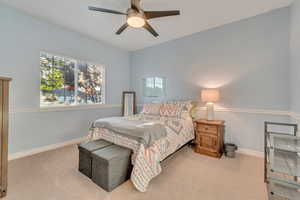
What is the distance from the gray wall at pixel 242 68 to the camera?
8.48 feet

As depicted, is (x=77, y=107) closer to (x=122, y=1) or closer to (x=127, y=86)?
(x=127, y=86)

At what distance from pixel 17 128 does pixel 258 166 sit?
4604 mm

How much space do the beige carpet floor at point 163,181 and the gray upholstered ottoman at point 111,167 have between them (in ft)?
0.28

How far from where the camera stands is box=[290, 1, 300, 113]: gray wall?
2.14 metres

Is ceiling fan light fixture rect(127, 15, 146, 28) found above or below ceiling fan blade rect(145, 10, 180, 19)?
below

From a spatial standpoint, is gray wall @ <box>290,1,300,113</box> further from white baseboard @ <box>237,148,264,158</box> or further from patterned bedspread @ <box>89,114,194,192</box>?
patterned bedspread @ <box>89,114,194,192</box>

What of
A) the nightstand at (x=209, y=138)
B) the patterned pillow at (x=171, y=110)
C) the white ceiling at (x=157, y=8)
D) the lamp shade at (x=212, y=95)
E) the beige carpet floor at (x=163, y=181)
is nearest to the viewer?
the beige carpet floor at (x=163, y=181)

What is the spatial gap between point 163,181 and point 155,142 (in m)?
0.56

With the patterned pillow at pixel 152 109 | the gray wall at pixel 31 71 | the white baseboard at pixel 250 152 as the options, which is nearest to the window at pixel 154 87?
the patterned pillow at pixel 152 109

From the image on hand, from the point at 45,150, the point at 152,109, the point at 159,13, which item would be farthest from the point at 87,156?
the point at 159,13

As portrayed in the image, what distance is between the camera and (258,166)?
238cm

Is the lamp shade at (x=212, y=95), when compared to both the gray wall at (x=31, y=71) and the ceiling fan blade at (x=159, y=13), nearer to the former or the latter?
the ceiling fan blade at (x=159, y=13)

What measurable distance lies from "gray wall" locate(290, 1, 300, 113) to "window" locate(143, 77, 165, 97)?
9.13ft

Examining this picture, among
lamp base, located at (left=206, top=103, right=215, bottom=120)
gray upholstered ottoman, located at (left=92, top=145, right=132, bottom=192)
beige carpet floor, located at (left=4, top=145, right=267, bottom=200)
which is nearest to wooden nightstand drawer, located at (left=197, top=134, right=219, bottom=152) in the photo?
beige carpet floor, located at (left=4, top=145, right=267, bottom=200)
